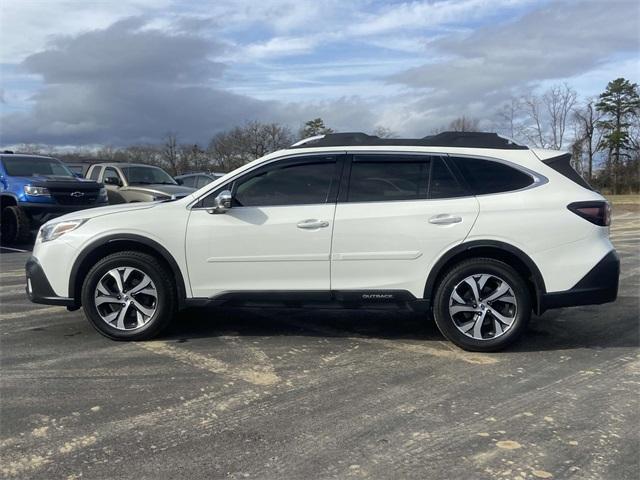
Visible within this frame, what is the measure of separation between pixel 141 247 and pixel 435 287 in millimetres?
2634

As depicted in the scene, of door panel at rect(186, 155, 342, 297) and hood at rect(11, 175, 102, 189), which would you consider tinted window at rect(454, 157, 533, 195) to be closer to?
door panel at rect(186, 155, 342, 297)

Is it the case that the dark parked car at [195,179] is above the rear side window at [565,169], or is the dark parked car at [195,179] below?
above

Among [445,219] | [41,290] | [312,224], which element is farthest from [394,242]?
[41,290]

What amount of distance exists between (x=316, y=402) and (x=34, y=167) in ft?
38.2

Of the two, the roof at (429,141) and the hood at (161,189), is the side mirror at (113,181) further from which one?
the roof at (429,141)

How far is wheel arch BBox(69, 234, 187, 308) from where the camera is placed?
17.1 feet

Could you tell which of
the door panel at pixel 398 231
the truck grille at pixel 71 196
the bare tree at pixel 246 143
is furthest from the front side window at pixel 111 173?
the bare tree at pixel 246 143

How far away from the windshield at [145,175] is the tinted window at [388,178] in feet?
35.4

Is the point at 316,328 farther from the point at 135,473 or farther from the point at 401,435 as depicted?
the point at 135,473

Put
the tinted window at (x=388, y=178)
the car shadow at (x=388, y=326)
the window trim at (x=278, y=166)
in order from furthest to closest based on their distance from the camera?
the car shadow at (x=388, y=326) < the window trim at (x=278, y=166) < the tinted window at (x=388, y=178)

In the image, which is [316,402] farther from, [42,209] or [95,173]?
[95,173]

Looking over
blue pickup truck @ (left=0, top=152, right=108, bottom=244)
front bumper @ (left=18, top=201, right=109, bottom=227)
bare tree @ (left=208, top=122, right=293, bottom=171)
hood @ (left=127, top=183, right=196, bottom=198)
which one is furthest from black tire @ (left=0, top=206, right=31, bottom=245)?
bare tree @ (left=208, top=122, right=293, bottom=171)

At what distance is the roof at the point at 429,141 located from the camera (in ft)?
17.5

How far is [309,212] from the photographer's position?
16.8ft
